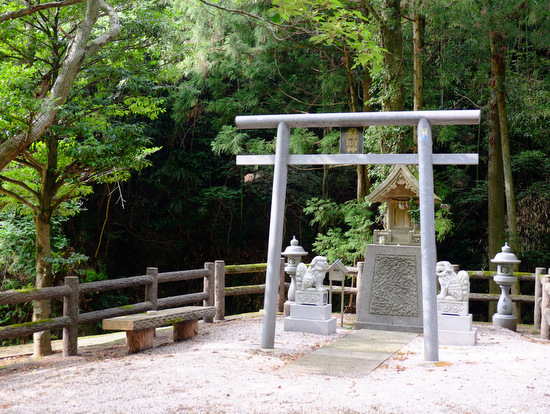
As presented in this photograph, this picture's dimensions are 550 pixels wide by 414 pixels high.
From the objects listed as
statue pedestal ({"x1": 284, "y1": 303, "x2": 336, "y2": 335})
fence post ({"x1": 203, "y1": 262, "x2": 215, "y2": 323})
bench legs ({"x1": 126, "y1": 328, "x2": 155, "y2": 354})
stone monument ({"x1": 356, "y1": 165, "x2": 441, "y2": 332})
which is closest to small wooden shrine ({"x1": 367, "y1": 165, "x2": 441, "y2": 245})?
stone monument ({"x1": 356, "y1": 165, "x2": 441, "y2": 332})

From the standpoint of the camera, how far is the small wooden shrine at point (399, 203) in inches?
316

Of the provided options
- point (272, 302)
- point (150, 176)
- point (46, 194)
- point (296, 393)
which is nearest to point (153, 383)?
point (296, 393)

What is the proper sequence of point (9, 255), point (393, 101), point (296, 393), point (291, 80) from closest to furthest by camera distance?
point (296, 393) → point (9, 255) → point (393, 101) → point (291, 80)

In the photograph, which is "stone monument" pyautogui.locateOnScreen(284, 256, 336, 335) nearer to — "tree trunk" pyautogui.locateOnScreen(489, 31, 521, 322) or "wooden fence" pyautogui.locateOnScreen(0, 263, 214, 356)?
"wooden fence" pyautogui.locateOnScreen(0, 263, 214, 356)

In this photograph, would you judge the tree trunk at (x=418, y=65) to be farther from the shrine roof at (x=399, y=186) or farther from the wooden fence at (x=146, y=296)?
the wooden fence at (x=146, y=296)

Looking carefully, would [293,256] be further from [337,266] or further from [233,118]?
[233,118]

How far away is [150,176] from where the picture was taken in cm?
1405

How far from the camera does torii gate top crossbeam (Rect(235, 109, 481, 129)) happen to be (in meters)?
5.93

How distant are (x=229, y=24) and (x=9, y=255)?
247 inches

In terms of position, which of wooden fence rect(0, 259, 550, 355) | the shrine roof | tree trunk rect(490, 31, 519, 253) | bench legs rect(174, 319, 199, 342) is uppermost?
tree trunk rect(490, 31, 519, 253)

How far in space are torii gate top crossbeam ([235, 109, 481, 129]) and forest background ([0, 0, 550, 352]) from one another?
3.62 feet

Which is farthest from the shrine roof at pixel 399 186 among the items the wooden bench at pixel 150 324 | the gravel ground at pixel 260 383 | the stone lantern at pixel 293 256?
the wooden bench at pixel 150 324

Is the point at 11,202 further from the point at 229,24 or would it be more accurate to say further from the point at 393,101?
the point at 393,101

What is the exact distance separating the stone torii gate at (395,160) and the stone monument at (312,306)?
54.2 inches
